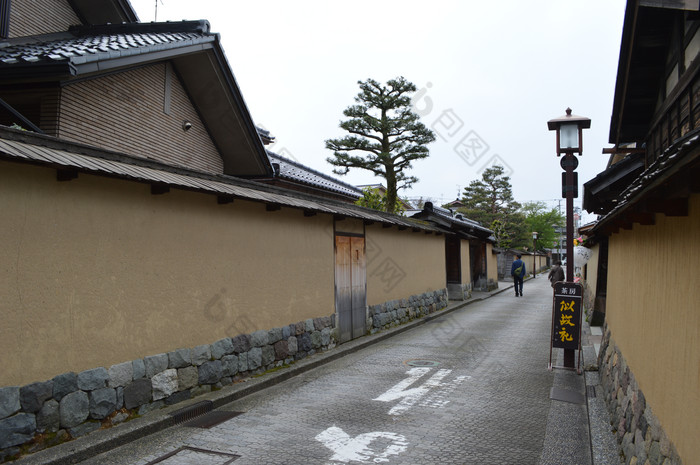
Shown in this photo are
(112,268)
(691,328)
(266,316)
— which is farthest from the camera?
(266,316)

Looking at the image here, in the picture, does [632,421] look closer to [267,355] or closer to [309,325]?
[267,355]

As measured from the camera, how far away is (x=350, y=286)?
1271 cm

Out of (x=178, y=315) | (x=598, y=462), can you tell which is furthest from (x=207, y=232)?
(x=598, y=462)

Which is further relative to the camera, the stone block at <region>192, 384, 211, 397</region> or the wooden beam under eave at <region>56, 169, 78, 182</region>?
the stone block at <region>192, 384, 211, 397</region>

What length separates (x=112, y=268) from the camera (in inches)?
236

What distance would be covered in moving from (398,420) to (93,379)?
3.71m

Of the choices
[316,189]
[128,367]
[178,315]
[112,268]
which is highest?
[316,189]

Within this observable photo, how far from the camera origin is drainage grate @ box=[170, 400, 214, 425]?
249 inches

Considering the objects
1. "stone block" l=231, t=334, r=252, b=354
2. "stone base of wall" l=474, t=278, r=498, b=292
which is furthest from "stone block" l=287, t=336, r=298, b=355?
"stone base of wall" l=474, t=278, r=498, b=292

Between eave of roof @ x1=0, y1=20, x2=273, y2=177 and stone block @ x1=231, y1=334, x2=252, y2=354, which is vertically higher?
eave of roof @ x1=0, y1=20, x2=273, y2=177

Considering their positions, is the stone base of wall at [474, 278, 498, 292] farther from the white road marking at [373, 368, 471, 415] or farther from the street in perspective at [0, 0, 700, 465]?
the white road marking at [373, 368, 471, 415]

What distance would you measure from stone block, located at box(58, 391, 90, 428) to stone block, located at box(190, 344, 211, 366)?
182 centimetres

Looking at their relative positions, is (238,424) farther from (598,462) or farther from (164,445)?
(598,462)

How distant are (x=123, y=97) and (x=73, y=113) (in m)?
1.44
